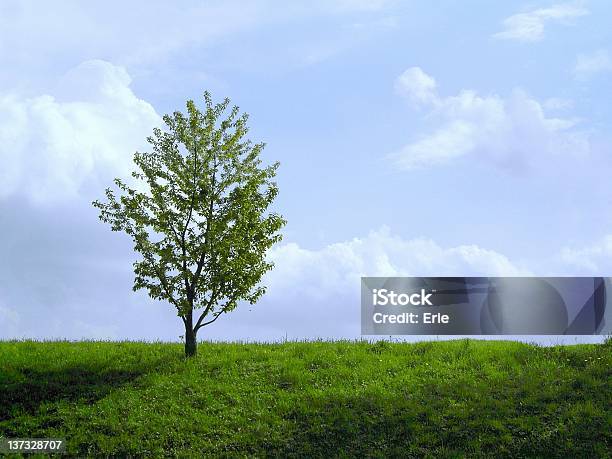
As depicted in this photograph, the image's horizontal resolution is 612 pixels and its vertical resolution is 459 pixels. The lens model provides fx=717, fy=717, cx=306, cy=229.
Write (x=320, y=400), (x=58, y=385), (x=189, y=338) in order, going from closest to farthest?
1. (x=320, y=400)
2. (x=58, y=385)
3. (x=189, y=338)

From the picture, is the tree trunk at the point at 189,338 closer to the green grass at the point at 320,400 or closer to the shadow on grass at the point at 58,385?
the green grass at the point at 320,400

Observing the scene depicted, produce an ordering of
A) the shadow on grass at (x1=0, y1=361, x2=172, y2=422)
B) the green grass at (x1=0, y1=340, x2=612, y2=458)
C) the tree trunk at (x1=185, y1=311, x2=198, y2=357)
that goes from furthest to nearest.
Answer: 1. the tree trunk at (x1=185, y1=311, x2=198, y2=357)
2. the shadow on grass at (x1=0, y1=361, x2=172, y2=422)
3. the green grass at (x1=0, y1=340, x2=612, y2=458)

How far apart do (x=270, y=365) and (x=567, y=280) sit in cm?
1356

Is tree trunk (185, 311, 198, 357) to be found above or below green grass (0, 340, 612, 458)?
above

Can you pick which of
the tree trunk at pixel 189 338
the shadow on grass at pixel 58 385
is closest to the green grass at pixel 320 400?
the shadow on grass at pixel 58 385

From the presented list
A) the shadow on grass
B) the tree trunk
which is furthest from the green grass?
the tree trunk

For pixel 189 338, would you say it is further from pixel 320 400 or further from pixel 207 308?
pixel 320 400

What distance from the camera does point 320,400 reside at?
2238 cm

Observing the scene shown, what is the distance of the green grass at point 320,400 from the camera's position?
20.2 m

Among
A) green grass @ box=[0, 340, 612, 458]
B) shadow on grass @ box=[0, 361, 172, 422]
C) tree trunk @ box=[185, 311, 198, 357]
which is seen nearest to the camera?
green grass @ box=[0, 340, 612, 458]

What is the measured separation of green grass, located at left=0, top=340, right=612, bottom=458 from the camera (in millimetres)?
20250

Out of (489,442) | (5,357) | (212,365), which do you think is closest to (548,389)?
(489,442)

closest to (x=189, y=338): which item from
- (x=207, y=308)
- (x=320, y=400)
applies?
(x=207, y=308)

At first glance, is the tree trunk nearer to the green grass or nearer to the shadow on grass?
the green grass
